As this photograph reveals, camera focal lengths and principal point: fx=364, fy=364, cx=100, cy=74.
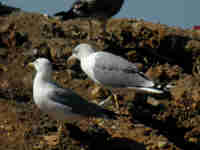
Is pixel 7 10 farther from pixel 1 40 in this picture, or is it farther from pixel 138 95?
pixel 138 95

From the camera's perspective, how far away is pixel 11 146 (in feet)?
16.8

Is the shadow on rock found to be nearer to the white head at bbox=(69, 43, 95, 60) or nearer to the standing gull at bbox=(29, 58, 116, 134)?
the standing gull at bbox=(29, 58, 116, 134)

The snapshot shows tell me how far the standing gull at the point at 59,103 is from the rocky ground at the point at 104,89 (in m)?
0.41

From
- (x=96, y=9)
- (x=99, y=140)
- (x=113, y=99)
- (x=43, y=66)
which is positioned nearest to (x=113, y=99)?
(x=113, y=99)

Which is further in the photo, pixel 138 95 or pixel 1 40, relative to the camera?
pixel 1 40

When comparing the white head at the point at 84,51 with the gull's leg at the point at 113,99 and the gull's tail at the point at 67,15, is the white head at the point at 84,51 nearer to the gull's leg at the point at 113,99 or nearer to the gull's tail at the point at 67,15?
the gull's leg at the point at 113,99

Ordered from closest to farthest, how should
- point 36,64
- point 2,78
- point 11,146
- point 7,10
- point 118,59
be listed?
point 11,146 → point 36,64 → point 118,59 → point 2,78 → point 7,10

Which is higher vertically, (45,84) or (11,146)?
(45,84)

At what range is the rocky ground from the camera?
552 cm

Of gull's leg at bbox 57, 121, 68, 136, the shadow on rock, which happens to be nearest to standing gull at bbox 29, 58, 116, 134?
gull's leg at bbox 57, 121, 68, 136

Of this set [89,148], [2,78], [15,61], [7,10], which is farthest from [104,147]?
[7,10]

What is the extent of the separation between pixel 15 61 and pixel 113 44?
2369 millimetres

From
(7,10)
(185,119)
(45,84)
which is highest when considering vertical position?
(7,10)

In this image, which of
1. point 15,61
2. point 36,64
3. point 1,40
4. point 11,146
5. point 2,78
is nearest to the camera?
point 11,146
